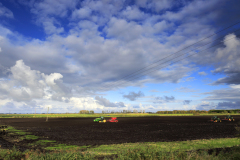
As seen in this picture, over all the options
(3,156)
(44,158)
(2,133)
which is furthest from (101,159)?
(2,133)

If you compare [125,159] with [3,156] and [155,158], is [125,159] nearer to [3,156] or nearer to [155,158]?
[155,158]

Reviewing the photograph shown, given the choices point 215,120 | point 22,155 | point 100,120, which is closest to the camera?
point 22,155

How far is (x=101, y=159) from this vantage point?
39.7 ft

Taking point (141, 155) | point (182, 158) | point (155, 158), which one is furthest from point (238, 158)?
point (141, 155)

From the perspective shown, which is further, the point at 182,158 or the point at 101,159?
the point at 101,159

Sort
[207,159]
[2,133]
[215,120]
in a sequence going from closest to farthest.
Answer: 1. [207,159]
2. [2,133]
3. [215,120]

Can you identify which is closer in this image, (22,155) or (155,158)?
Answer: (155,158)

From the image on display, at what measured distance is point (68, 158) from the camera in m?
10.5

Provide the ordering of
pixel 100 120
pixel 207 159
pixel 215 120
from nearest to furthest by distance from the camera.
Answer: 1. pixel 207 159
2. pixel 215 120
3. pixel 100 120

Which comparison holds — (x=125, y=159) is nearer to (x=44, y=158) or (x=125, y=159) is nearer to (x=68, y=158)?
(x=68, y=158)

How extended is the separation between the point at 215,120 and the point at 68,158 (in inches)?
2623

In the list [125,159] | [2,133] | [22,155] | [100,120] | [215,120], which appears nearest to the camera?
[125,159]

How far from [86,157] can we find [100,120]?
5729cm

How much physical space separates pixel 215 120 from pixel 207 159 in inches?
2437
